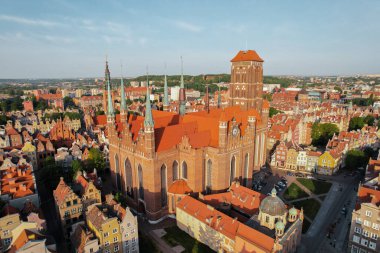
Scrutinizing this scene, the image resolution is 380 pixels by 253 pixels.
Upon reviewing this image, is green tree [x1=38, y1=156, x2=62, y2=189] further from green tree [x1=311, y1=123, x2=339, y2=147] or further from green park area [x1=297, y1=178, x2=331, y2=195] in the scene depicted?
green tree [x1=311, y1=123, x2=339, y2=147]

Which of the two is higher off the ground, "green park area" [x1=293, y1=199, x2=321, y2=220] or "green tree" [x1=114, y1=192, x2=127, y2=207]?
"green tree" [x1=114, y1=192, x2=127, y2=207]

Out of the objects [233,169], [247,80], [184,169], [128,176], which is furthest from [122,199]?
[247,80]

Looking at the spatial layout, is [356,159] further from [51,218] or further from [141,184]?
[51,218]

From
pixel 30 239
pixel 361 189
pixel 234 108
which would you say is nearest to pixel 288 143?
pixel 234 108

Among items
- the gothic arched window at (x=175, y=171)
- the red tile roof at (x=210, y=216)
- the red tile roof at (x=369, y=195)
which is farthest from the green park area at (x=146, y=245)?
the red tile roof at (x=369, y=195)

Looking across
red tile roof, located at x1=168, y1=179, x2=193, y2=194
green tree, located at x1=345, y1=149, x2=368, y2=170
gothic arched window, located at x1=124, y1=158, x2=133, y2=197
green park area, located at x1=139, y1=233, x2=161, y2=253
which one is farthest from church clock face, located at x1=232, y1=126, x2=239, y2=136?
green tree, located at x1=345, y1=149, x2=368, y2=170

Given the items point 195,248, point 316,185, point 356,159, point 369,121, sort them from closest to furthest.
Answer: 1. point 195,248
2. point 316,185
3. point 356,159
4. point 369,121
